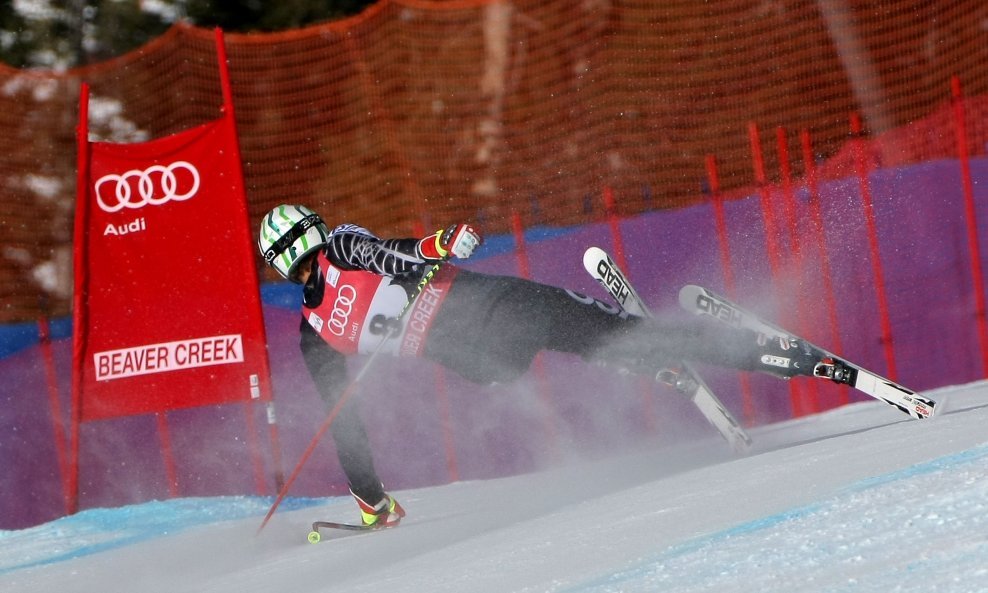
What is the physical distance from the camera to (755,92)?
7.91 m

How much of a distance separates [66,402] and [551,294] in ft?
13.3

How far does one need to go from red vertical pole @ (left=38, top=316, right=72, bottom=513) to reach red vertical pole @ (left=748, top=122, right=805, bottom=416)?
4618 mm

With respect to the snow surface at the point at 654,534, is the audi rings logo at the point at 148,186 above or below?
above

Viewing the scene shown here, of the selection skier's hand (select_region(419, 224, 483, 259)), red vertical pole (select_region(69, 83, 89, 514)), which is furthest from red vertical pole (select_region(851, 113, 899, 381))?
red vertical pole (select_region(69, 83, 89, 514))

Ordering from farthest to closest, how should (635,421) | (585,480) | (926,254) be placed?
1. (635,421)
2. (926,254)
3. (585,480)

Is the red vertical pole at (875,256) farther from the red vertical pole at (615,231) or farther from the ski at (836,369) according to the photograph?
the ski at (836,369)

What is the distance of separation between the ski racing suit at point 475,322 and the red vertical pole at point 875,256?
6.41 ft

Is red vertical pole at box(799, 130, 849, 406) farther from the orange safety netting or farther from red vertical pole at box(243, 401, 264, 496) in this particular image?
red vertical pole at box(243, 401, 264, 496)

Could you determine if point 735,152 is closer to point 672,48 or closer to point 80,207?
point 672,48

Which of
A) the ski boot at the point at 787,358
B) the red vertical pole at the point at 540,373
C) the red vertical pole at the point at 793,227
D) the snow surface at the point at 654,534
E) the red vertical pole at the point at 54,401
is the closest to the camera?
the snow surface at the point at 654,534

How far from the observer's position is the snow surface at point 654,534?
8.98 ft

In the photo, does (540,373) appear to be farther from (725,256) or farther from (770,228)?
(770,228)

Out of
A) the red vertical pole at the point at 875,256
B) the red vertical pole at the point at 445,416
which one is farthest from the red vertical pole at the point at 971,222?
the red vertical pole at the point at 445,416

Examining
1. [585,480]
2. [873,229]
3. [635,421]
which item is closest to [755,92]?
[873,229]
